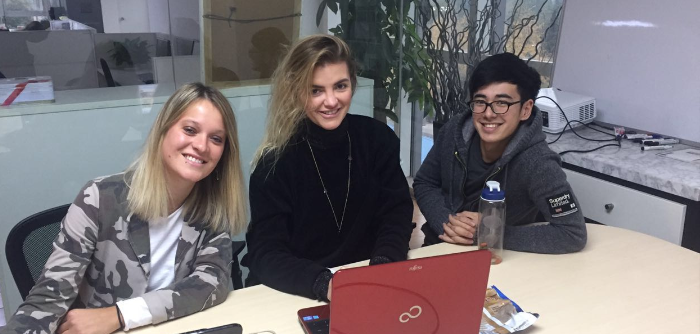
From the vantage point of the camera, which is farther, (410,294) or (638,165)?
(638,165)

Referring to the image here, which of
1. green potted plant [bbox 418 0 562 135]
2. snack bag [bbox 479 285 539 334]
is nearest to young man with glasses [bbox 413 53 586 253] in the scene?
snack bag [bbox 479 285 539 334]

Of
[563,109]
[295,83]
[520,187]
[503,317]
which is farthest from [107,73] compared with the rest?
[563,109]

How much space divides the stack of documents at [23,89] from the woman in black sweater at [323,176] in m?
0.91

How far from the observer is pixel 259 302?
1.25 m

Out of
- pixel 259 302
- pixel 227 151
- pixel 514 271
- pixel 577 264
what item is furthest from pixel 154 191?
pixel 577 264

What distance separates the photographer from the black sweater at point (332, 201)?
148cm

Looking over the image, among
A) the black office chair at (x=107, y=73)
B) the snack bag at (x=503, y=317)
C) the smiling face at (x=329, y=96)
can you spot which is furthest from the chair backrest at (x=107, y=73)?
the snack bag at (x=503, y=317)

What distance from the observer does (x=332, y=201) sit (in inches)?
64.1

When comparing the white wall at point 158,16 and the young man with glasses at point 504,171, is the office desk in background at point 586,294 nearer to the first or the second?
the young man with glasses at point 504,171

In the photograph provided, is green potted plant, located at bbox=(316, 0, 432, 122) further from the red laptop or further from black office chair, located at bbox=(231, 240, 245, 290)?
the red laptop

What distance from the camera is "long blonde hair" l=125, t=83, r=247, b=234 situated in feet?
4.19

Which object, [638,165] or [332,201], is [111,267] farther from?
[638,165]

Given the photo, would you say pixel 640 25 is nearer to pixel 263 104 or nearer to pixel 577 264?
pixel 577 264

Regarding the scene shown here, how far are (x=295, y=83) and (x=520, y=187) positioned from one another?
0.76m
